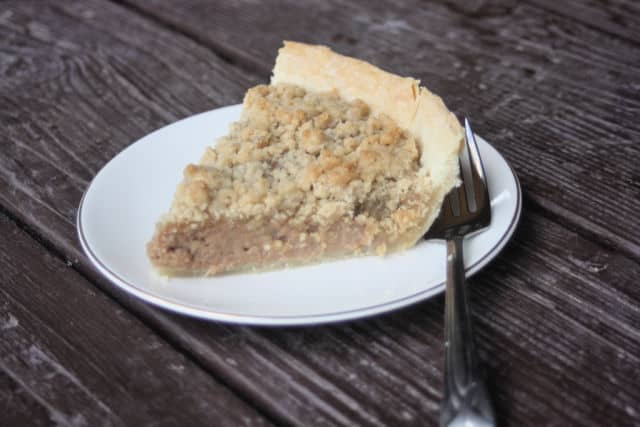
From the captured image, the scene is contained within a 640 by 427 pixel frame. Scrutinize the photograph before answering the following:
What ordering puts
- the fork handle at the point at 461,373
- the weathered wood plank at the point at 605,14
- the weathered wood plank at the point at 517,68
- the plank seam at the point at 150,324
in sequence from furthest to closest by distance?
the weathered wood plank at the point at 605,14 → the weathered wood plank at the point at 517,68 → the plank seam at the point at 150,324 → the fork handle at the point at 461,373

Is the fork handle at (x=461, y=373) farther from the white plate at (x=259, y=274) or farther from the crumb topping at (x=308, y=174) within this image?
the crumb topping at (x=308, y=174)

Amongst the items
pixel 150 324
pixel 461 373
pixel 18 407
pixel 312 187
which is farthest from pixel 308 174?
pixel 18 407

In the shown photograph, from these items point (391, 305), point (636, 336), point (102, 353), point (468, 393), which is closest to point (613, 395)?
point (636, 336)

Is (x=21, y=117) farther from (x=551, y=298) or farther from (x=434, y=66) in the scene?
(x=551, y=298)

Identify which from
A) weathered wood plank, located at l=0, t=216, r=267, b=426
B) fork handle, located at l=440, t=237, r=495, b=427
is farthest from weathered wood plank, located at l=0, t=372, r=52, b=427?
fork handle, located at l=440, t=237, r=495, b=427

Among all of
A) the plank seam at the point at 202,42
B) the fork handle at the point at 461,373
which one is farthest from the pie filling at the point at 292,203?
the plank seam at the point at 202,42

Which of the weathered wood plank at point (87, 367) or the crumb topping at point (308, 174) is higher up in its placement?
the crumb topping at point (308, 174)
